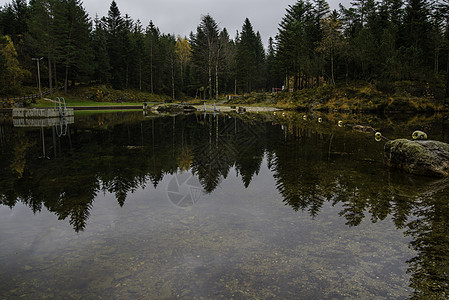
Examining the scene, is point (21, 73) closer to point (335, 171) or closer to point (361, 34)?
point (361, 34)

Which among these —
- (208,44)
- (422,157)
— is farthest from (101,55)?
(422,157)

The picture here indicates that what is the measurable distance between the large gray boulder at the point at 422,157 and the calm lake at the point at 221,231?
1.42 feet

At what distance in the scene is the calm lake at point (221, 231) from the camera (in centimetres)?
354

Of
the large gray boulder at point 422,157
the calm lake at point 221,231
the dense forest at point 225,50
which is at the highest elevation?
the dense forest at point 225,50

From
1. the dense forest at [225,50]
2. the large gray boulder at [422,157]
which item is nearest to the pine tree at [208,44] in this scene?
the dense forest at [225,50]

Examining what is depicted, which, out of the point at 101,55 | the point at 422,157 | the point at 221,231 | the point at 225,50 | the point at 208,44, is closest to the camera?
the point at 221,231

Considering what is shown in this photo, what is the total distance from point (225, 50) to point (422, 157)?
193 feet

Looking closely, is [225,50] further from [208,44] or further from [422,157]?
[422,157]

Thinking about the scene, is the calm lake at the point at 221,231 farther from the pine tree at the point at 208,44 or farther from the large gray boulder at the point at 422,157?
the pine tree at the point at 208,44

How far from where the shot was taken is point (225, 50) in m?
62.8

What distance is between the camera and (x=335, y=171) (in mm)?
8984

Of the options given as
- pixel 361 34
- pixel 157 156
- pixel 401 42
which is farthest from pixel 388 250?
pixel 401 42

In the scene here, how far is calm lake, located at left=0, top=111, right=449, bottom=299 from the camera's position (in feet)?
11.6

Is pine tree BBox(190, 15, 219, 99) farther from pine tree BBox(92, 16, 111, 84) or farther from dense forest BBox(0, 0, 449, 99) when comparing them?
pine tree BBox(92, 16, 111, 84)
